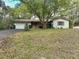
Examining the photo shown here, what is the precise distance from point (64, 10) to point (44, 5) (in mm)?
3505

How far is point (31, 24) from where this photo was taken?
127 ft

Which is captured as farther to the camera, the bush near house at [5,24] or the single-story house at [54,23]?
the bush near house at [5,24]

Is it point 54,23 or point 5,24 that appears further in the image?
point 5,24

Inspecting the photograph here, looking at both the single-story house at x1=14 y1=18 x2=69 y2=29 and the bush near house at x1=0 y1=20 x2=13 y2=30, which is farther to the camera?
the bush near house at x1=0 y1=20 x2=13 y2=30

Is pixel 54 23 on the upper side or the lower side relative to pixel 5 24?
upper

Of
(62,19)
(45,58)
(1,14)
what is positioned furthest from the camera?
(1,14)

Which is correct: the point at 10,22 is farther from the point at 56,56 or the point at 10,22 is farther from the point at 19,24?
the point at 56,56

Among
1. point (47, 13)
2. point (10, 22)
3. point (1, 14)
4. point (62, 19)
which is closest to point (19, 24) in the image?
point (10, 22)

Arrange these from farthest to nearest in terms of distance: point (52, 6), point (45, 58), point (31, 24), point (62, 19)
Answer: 1. point (31, 24)
2. point (62, 19)
3. point (52, 6)
4. point (45, 58)

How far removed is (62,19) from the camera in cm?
3634

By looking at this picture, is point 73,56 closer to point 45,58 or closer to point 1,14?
point 45,58

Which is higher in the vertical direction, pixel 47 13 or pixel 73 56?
pixel 47 13

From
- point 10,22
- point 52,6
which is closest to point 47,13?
point 52,6

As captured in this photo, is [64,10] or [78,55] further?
[64,10]
